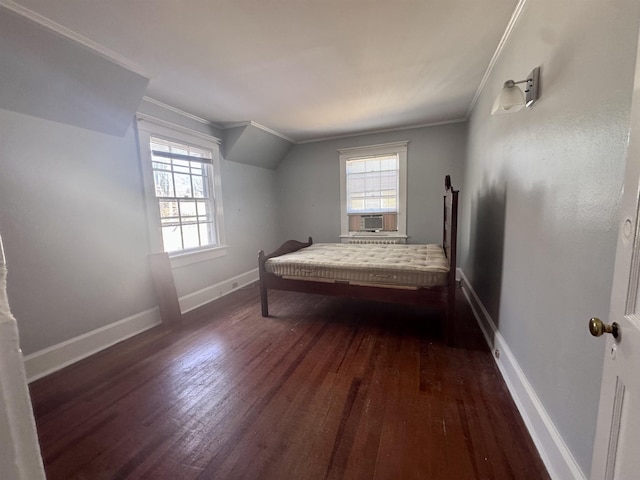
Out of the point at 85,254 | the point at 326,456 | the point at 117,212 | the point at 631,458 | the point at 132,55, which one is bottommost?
the point at 326,456

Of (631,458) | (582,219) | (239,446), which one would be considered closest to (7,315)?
(631,458)

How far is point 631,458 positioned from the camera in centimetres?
64

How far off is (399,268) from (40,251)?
A: 292cm

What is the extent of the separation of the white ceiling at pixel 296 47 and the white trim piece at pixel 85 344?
2291 millimetres

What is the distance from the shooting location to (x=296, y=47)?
2.01 meters

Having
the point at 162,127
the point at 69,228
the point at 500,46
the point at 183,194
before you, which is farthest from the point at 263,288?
the point at 500,46

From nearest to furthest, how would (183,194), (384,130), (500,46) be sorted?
(500,46) → (183,194) → (384,130)

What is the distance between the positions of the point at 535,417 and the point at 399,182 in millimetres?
3418

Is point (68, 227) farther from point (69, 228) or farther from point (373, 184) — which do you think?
point (373, 184)

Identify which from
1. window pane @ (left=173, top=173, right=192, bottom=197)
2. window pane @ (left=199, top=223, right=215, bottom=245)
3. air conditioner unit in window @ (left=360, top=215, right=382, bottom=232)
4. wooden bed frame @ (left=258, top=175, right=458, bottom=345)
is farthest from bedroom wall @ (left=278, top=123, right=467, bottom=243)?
window pane @ (left=173, top=173, right=192, bottom=197)

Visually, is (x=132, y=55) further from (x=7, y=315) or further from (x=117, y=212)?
(x=7, y=315)

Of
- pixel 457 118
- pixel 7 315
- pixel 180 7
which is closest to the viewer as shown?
pixel 7 315

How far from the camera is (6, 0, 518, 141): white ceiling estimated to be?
1633mm

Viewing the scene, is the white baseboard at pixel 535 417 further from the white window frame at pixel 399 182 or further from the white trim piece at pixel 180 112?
the white trim piece at pixel 180 112
